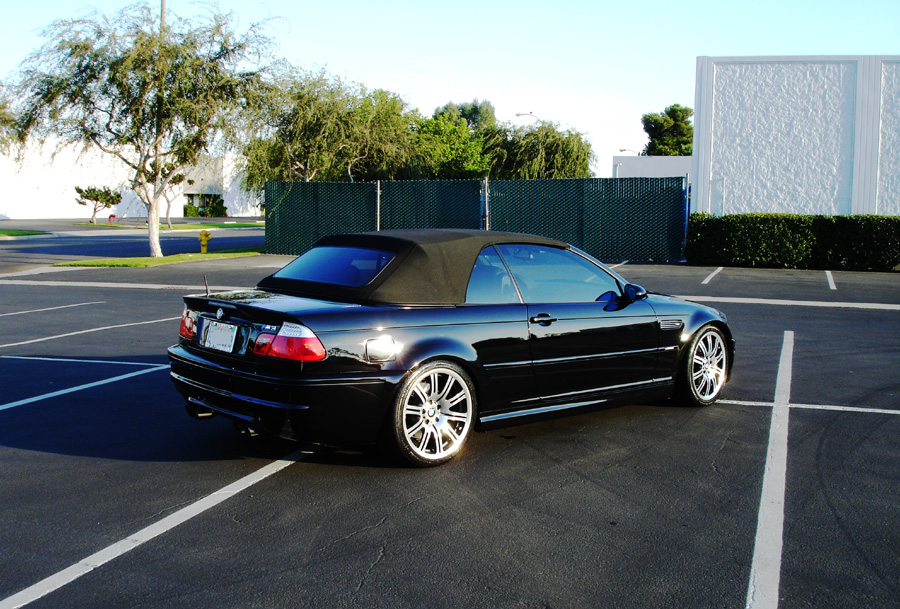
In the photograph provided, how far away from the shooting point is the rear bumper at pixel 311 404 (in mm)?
4719

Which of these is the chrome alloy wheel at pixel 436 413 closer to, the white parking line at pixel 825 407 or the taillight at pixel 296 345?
the taillight at pixel 296 345

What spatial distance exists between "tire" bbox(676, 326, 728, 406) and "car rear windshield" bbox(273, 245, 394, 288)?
2747 millimetres

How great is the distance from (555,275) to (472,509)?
7.14 feet

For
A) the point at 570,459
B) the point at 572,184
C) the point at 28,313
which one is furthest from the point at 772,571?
the point at 572,184

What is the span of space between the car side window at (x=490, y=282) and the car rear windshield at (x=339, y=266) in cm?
59

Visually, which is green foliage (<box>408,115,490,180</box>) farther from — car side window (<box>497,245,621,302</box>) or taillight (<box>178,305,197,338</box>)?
taillight (<box>178,305,197,338</box>)

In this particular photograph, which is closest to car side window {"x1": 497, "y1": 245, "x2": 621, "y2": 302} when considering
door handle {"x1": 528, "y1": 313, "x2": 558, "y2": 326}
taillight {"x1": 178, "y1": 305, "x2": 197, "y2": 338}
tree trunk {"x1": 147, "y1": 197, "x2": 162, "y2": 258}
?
door handle {"x1": 528, "y1": 313, "x2": 558, "y2": 326}

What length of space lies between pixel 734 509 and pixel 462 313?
6.58 ft

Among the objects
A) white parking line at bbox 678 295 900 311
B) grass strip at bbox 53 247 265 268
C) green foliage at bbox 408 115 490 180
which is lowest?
white parking line at bbox 678 295 900 311

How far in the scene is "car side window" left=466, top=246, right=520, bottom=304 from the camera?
5.49 meters

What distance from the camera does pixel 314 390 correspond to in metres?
4.71

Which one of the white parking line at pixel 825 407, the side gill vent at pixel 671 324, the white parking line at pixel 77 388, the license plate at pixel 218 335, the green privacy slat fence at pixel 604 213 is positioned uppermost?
the green privacy slat fence at pixel 604 213

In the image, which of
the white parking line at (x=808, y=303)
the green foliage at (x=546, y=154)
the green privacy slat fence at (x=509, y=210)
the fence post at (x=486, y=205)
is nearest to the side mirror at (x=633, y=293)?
the white parking line at (x=808, y=303)

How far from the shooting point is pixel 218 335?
518 cm
